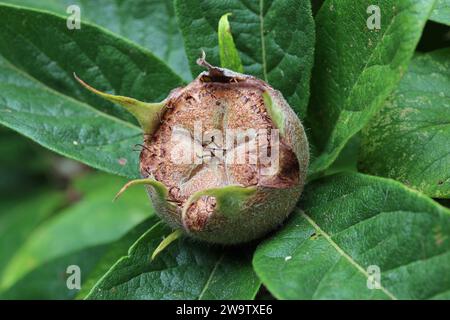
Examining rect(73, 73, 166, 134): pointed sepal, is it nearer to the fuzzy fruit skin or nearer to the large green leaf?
the fuzzy fruit skin

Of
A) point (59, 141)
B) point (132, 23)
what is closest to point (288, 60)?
point (59, 141)

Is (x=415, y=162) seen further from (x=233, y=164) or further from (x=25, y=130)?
(x=25, y=130)

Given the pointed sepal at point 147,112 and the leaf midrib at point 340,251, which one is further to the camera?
the pointed sepal at point 147,112

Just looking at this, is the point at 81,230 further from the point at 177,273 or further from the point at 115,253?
the point at 177,273

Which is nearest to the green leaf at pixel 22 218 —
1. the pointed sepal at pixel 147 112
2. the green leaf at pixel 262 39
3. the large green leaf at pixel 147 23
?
the large green leaf at pixel 147 23

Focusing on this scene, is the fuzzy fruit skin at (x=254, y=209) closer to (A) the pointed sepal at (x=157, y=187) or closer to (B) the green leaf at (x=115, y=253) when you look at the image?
(A) the pointed sepal at (x=157, y=187)

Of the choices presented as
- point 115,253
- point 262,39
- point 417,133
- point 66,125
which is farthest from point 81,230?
point 417,133
